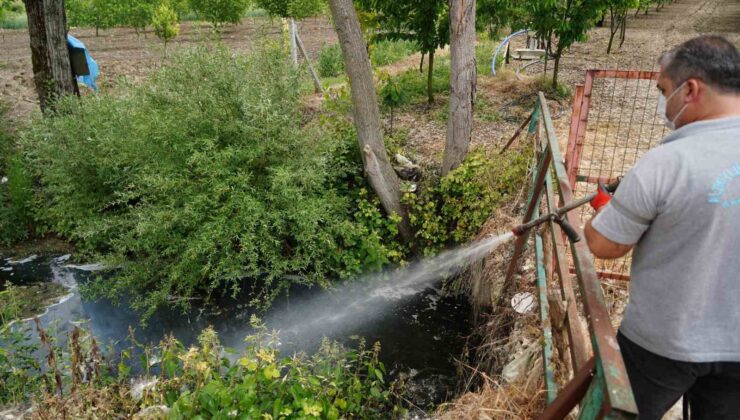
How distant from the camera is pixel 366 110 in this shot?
595cm

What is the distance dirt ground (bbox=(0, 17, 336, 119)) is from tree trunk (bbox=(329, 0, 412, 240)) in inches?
53.0

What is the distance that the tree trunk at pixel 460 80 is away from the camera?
572 centimetres

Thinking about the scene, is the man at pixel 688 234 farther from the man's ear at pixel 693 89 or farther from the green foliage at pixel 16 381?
the green foliage at pixel 16 381

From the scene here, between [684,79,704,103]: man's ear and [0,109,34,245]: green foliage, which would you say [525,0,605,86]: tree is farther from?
[0,109,34,245]: green foliage

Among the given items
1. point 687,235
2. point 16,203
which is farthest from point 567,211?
point 16,203

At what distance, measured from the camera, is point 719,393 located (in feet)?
5.91

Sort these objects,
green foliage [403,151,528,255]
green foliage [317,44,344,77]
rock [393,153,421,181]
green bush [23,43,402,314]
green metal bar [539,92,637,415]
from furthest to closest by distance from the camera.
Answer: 1. green foliage [317,44,344,77]
2. rock [393,153,421,181]
3. green foliage [403,151,528,255]
4. green bush [23,43,402,314]
5. green metal bar [539,92,637,415]

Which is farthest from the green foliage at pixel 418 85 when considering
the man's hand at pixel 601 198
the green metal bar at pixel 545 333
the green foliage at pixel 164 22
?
the green foliage at pixel 164 22

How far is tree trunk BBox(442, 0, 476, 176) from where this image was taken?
5719 mm

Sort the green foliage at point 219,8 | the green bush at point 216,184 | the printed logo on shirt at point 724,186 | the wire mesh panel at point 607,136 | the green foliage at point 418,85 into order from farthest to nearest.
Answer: the green foliage at point 219,8 → the green foliage at point 418,85 → the green bush at point 216,184 → the wire mesh panel at point 607,136 → the printed logo on shirt at point 724,186

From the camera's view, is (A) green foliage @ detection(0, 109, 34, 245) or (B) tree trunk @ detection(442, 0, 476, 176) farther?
(A) green foliage @ detection(0, 109, 34, 245)

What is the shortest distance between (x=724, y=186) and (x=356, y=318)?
182 inches

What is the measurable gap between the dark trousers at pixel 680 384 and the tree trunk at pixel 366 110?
4.39m

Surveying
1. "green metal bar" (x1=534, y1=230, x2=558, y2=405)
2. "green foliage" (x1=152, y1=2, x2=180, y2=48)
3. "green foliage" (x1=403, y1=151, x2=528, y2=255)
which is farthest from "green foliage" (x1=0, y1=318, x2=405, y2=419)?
"green foliage" (x1=152, y1=2, x2=180, y2=48)
